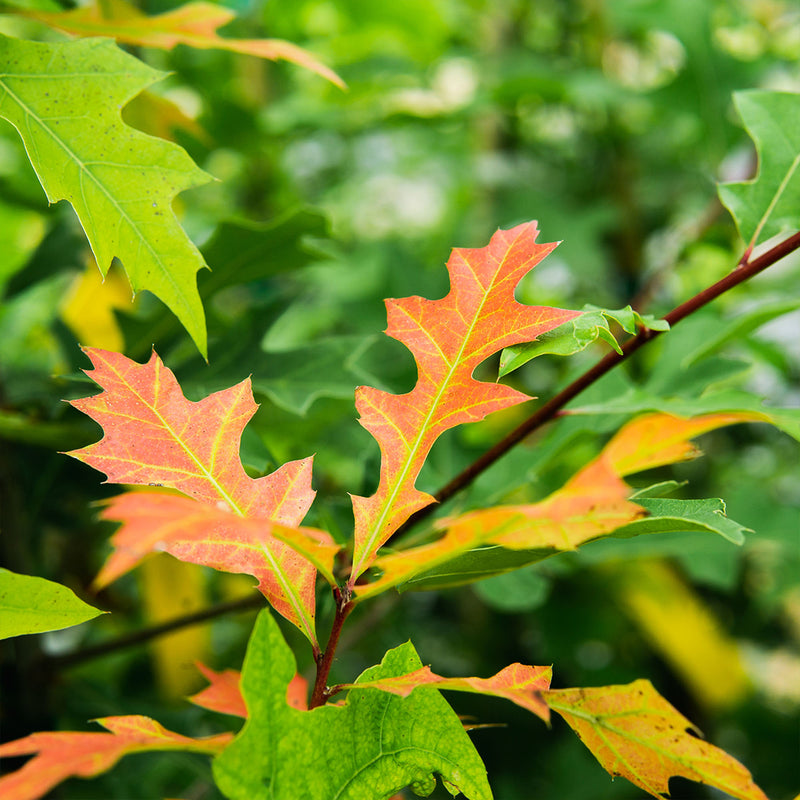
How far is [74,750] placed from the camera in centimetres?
26

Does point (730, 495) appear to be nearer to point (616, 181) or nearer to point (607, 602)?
point (607, 602)

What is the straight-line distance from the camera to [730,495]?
0.92 m

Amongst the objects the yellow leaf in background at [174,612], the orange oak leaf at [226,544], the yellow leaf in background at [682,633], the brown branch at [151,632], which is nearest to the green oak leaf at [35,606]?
the orange oak leaf at [226,544]

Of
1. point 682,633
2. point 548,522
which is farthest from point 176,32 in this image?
point 682,633

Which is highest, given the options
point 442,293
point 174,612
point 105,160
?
point 105,160

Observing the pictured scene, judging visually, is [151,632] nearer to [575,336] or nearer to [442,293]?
[575,336]

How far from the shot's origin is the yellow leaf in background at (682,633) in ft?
3.45

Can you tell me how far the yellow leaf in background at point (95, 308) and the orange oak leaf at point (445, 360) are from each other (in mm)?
437

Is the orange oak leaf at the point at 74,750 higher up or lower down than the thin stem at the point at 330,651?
higher up

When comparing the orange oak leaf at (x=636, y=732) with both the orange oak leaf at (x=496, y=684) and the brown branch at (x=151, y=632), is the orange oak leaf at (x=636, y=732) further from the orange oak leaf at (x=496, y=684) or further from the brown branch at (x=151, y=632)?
the brown branch at (x=151, y=632)

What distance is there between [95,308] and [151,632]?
37cm

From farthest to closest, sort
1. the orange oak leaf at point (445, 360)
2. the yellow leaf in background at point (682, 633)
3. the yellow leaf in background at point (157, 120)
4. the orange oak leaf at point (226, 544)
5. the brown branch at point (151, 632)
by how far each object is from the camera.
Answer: the yellow leaf in background at point (682, 633) → the yellow leaf in background at point (157, 120) → the brown branch at point (151, 632) → the orange oak leaf at point (445, 360) → the orange oak leaf at point (226, 544)

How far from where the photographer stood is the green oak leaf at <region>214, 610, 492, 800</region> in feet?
0.92

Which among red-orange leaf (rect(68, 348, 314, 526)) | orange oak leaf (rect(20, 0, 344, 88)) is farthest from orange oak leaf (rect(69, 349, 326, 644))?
orange oak leaf (rect(20, 0, 344, 88))
